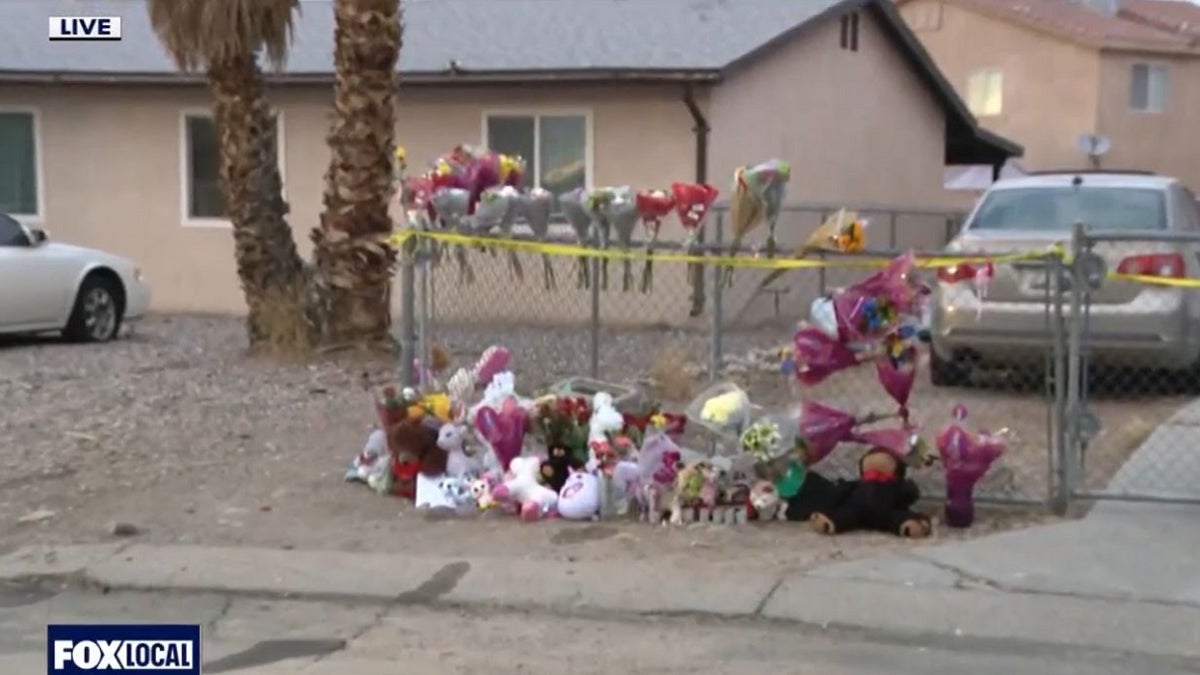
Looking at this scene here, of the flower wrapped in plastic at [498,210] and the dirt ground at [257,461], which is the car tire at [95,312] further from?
the flower wrapped in plastic at [498,210]

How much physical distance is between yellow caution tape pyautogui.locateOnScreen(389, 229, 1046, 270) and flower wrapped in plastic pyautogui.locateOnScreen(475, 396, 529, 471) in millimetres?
901

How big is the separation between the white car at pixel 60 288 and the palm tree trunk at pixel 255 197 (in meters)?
2.31

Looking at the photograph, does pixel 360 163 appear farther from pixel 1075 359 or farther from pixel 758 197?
pixel 1075 359

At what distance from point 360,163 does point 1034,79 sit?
26822 mm

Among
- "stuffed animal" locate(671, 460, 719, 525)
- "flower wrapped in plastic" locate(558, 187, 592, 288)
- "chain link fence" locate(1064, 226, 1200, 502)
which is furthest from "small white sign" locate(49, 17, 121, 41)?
"stuffed animal" locate(671, 460, 719, 525)

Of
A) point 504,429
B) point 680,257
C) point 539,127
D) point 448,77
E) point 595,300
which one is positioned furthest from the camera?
point 539,127

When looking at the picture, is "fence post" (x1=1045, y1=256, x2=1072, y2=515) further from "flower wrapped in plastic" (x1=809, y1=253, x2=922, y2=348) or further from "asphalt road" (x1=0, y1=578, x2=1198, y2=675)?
"asphalt road" (x1=0, y1=578, x2=1198, y2=675)

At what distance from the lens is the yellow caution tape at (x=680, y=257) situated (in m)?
8.18

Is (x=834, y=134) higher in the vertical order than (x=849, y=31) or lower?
lower

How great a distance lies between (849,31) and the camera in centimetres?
2088

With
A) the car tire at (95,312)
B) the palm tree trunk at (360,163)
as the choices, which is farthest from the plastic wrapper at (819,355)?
the car tire at (95,312)

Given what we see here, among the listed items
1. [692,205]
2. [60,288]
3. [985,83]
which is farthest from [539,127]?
[985,83]

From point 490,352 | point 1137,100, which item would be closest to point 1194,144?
A: point 1137,100

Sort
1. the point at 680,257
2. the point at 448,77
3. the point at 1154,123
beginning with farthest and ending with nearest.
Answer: the point at 1154,123 → the point at 448,77 → the point at 680,257
